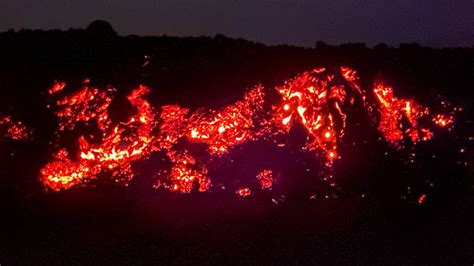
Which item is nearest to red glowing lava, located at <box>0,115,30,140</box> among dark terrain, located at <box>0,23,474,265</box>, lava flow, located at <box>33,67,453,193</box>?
dark terrain, located at <box>0,23,474,265</box>

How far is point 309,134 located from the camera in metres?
6.35

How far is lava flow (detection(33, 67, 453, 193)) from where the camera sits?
5957 mm

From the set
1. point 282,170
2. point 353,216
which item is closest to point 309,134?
point 282,170

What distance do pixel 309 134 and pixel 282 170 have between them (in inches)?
19.7

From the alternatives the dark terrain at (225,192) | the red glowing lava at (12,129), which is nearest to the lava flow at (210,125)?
the dark terrain at (225,192)

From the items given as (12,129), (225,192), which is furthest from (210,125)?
(12,129)

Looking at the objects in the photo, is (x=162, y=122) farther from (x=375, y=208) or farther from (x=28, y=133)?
(x=375, y=208)

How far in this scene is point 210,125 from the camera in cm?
616

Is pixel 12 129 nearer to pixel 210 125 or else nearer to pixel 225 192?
pixel 210 125

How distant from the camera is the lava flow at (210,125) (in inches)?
235

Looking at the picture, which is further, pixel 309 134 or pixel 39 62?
pixel 309 134

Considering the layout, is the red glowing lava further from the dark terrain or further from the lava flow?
the lava flow

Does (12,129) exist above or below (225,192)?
above

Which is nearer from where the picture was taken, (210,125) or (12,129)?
(12,129)
